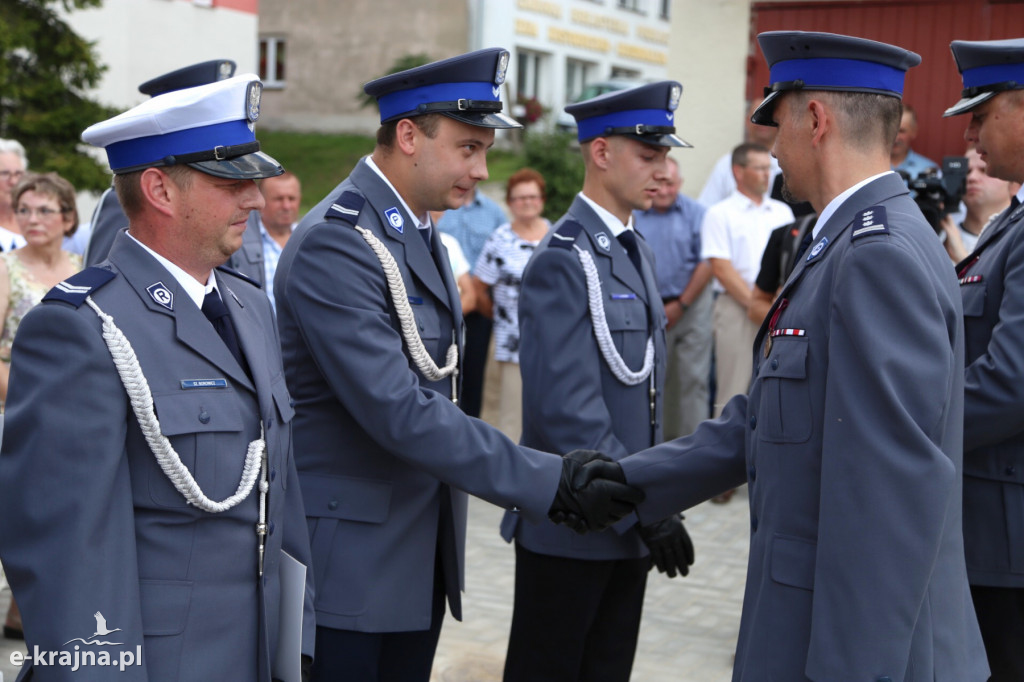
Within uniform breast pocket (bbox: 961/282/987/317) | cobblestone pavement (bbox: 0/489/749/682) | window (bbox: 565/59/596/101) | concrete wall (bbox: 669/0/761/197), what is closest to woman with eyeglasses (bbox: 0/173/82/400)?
cobblestone pavement (bbox: 0/489/749/682)

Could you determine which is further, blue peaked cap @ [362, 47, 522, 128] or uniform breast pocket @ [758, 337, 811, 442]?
blue peaked cap @ [362, 47, 522, 128]

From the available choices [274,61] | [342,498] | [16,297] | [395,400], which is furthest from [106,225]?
[274,61]

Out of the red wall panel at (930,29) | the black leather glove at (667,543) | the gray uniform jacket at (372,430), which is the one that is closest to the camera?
the gray uniform jacket at (372,430)

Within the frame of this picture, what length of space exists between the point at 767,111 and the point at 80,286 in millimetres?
1525

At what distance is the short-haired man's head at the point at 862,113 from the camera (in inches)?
95.7

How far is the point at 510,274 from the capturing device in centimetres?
780

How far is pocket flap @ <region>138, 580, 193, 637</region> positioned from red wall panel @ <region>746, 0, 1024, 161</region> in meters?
9.11

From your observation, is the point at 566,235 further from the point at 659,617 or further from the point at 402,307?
the point at 659,617

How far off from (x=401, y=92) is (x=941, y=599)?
189 centimetres

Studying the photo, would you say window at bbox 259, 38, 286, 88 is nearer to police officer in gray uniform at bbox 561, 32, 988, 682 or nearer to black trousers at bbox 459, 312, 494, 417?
black trousers at bbox 459, 312, 494, 417

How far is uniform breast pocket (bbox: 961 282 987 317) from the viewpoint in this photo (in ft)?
10.3

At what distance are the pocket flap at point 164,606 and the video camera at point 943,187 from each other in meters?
3.34

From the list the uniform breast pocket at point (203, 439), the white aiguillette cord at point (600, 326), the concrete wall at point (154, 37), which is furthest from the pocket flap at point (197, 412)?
the concrete wall at point (154, 37)

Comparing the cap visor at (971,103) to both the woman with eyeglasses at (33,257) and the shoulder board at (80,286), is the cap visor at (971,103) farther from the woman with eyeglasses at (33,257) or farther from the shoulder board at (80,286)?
the woman with eyeglasses at (33,257)
